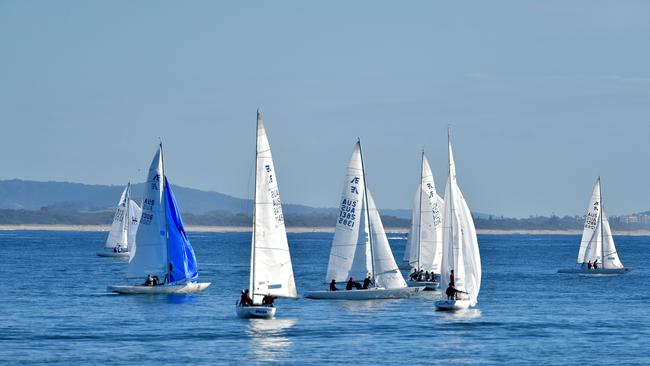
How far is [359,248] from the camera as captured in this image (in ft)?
249

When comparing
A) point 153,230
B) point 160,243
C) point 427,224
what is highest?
point 427,224

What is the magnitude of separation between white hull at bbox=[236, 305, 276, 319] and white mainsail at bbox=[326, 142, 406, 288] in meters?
11.8

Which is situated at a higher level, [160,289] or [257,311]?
[160,289]

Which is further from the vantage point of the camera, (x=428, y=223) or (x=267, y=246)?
(x=428, y=223)

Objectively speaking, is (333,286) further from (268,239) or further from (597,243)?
(597,243)

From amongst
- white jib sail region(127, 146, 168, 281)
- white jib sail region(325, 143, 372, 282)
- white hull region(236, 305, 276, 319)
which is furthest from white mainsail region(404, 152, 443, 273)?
white hull region(236, 305, 276, 319)

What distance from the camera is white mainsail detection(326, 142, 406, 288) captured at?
75688 mm

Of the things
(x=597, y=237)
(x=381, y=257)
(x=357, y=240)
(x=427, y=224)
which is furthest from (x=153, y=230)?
(x=597, y=237)

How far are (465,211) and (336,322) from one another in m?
9.72

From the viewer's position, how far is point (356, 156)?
7462cm

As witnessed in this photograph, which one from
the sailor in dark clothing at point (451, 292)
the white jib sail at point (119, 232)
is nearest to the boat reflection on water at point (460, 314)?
the sailor in dark clothing at point (451, 292)

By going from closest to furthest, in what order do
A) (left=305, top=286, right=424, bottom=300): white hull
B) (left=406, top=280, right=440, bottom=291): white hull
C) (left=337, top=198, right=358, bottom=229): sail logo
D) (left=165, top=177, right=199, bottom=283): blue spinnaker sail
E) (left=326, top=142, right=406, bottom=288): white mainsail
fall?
1. (left=305, top=286, right=424, bottom=300): white hull
2. (left=326, top=142, right=406, bottom=288): white mainsail
3. (left=337, top=198, right=358, bottom=229): sail logo
4. (left=165, top=177, right=199, bottom=283): blue spinnaker sail
5. (left=406, top=280, right=440, bottom=291): white hull

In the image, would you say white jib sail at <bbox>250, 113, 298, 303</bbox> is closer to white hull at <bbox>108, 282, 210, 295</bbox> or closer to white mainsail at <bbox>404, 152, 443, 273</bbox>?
white hull at <bbox>108, 282, 210, 295</bbox>

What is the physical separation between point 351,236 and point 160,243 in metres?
13.2
